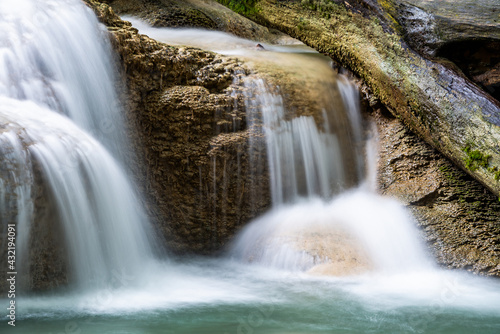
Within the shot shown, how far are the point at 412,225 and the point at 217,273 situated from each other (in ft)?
6.28

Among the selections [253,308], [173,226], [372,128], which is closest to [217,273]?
[173,226]

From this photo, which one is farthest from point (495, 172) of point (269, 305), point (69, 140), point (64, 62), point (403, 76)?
point (64, 62)

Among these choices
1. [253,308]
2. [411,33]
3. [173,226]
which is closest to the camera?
[253,308]

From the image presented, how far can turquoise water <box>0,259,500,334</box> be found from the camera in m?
2.91

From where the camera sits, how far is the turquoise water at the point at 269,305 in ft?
9.55

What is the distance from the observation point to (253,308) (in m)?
3.33

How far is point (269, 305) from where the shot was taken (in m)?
3.40

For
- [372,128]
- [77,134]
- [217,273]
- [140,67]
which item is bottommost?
[217,273]

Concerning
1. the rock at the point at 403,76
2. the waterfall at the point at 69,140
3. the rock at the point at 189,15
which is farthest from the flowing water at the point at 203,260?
the rock at the point at 189,15

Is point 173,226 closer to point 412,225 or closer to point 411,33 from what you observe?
point 412,225

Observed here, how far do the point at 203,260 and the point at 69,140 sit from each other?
1.84 metres

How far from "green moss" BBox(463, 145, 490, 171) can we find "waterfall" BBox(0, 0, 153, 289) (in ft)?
9.93

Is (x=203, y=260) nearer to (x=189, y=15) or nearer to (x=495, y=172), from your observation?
(x=495, y=172)

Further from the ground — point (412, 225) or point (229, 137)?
point (229, 137)
